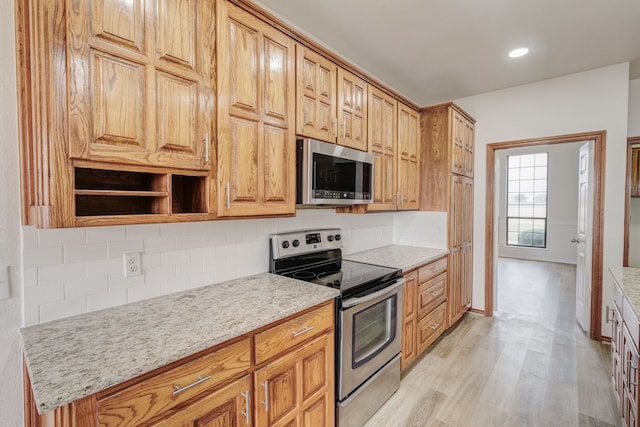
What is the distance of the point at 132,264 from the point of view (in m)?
1.47

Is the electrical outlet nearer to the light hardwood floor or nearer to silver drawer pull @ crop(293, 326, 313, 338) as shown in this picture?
silver drawer pull @ crop(293, 326, 313, 338)

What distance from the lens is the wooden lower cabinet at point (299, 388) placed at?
132 centimetres

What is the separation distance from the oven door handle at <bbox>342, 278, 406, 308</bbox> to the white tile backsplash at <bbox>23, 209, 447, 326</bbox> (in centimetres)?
67

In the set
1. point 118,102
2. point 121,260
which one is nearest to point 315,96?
point 118,102

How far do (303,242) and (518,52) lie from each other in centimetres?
260

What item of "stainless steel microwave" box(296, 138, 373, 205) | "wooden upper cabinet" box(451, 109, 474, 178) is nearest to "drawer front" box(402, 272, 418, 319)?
"stainless steel microwave" box(296, 138, 373, 205)

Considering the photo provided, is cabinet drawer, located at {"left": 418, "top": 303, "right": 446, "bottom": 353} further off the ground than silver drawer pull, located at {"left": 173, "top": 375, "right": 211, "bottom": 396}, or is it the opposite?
silver drawer pull, located at {"left": 173, "top": 375, "right": 211, "bottom": 396}

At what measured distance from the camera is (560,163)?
22.2ft

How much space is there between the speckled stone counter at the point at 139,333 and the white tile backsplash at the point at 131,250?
69 mm

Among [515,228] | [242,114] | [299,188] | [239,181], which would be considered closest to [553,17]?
[299,188]

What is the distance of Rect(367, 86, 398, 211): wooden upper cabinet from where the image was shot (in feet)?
8.37

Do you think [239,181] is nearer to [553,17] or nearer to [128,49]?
[128,49]

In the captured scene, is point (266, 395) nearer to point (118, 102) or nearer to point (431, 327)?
point (118, 102)

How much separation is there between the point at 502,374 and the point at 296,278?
2.01 metres
